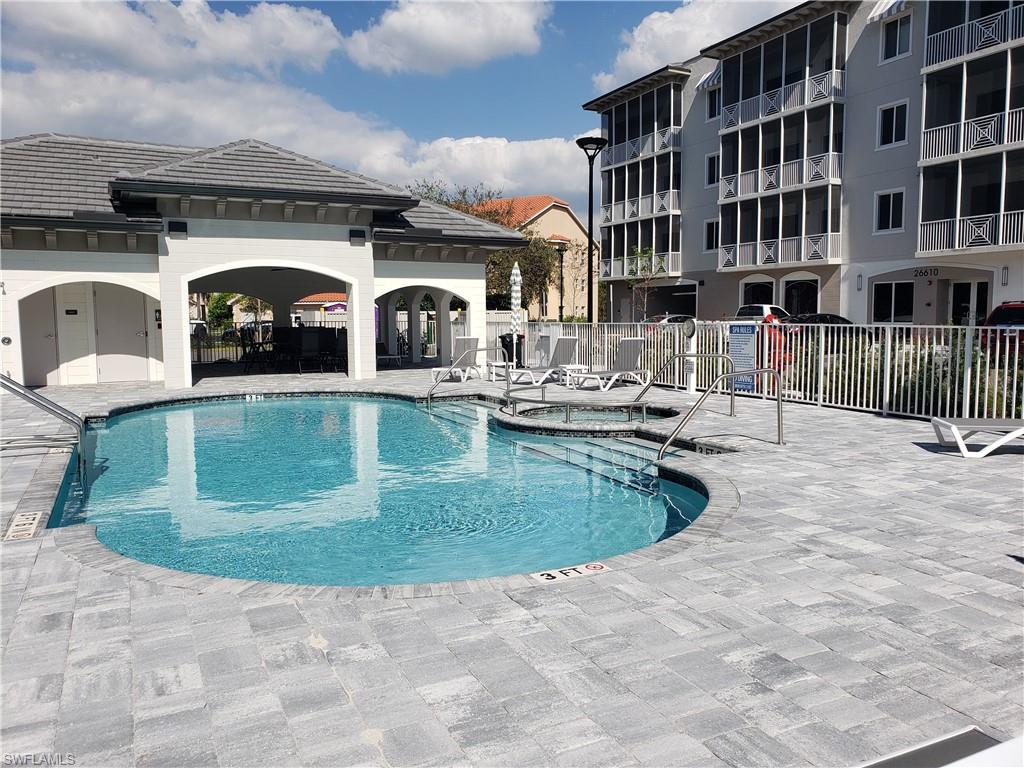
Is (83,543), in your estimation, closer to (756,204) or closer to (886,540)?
(886,540)

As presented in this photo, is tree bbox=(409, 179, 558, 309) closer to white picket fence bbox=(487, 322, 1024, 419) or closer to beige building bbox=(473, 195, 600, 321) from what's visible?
beige building bbox=(473, 195, 600, 321)

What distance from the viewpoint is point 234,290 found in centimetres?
2375

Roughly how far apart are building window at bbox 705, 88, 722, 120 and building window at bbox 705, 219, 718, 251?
16.5ft

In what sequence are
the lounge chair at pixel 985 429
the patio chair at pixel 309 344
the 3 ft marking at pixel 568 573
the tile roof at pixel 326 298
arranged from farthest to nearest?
the tile roof at pixel 326 298 → the patio chair at pixel 309 344 → the lounge chair at pixel 985 429 → the 3 ft marking at pixel 568 573

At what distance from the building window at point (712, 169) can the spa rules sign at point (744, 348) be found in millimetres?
24091

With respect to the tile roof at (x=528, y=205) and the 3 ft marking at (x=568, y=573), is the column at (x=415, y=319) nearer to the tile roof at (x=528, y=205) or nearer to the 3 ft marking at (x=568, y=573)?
the 3 ft marking at (x=568, y=573)

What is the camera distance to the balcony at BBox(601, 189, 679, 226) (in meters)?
38.2

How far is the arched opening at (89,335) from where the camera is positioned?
18141mm

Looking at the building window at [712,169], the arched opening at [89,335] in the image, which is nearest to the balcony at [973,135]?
the building window at [712,169]

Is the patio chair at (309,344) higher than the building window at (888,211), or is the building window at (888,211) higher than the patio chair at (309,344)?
the building window at (888,211)

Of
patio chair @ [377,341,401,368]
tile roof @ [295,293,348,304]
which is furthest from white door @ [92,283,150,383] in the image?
tile roof @ [295,293,348,304]

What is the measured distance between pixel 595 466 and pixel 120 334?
1497 centimetres

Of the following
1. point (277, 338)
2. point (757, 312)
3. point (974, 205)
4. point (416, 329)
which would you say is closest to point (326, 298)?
point (416, 329)

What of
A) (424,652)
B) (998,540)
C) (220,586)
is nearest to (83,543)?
(220,586)
